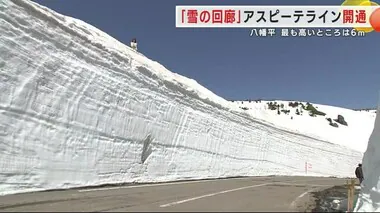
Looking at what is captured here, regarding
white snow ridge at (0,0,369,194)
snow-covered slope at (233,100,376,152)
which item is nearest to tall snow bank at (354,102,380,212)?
white snow ridge at (0,0,369,194)

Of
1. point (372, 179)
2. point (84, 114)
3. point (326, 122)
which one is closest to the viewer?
point (372, 179)

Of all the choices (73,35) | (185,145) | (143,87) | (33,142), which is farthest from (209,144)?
(33,142)

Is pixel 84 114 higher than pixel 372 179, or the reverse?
pixel 84 114

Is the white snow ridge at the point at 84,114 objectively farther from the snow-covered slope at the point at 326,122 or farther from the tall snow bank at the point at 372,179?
the snow-covered slope at the point at 326,122

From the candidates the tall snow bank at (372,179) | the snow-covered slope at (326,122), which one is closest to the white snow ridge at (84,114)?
the tall snow bank at (372,179)

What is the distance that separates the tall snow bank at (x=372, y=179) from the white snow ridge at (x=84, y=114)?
27.8 feet

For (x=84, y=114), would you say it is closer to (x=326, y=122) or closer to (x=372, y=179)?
(x=372, y=179)

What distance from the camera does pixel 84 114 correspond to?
15617 mm

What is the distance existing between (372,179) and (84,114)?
30.5ft

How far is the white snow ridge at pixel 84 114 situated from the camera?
12.7 m

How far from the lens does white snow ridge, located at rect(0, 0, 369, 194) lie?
12734 millimetres

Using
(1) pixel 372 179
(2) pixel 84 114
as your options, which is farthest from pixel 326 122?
(1) pixel 372 179

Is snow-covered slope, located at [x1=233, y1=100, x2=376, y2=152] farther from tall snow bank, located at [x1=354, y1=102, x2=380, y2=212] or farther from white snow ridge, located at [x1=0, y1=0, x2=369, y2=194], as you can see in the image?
tall snow bank, located at [x1=354, y1=102, x2=380, y2=212]

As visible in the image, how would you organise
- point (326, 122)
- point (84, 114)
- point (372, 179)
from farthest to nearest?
point (326, 122) < point (84, 114) < point (372, 179)
